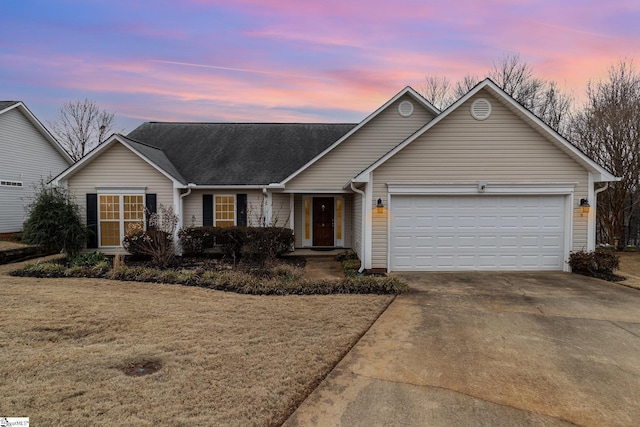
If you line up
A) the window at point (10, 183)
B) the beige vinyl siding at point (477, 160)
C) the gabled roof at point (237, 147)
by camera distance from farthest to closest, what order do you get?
1. the window at point (10, 183)
2. the gabled roof at point (237, 147)
3. the beige vinyl siding at point (477, 160)

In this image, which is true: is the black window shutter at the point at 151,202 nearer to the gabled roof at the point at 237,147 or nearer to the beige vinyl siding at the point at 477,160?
the gabled roof at the point at 237,147

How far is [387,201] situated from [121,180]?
31.6 ft

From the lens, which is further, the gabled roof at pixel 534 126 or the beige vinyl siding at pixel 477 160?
the beige vinyl siding at pixel 477 160

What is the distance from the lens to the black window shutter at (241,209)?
14078 millimetres

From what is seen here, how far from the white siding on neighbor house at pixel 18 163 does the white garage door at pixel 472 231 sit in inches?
641

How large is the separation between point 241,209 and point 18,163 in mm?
11554

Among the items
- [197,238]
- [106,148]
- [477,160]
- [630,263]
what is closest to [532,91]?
[630,263]

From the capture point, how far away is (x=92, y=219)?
1299 cm

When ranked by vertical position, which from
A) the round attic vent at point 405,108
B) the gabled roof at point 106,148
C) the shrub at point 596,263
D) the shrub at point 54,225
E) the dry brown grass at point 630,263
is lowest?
the dry brown grass at point 630,263

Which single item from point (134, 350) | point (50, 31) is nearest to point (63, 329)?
point (134, 350)

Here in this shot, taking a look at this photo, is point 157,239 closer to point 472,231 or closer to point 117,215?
point 117,215

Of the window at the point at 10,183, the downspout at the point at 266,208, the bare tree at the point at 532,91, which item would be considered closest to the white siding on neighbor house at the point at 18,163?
the window at the point at 10,183

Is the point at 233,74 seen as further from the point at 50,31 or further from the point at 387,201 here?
the point at 387,201

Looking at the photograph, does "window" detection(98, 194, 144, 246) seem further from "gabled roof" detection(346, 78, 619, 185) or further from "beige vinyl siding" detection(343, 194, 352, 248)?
"gabled roof" detection(346, 78, 619, 185)
